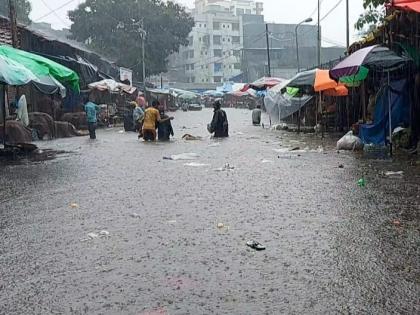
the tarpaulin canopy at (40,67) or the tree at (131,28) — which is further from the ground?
the tree at (131,28)

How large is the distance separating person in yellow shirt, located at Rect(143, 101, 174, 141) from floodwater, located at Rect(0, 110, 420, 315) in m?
7.37

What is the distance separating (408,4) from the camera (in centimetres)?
819

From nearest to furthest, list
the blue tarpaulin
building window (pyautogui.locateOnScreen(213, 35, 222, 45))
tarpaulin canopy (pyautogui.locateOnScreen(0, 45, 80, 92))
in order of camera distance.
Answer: the blue tarpaulin < tarpaulin canopy (pyautogui.locateOnScreen(0, 45, 80, 92)) < building window (pyautogui.locateOnScreen(213, 35, 222, 45))

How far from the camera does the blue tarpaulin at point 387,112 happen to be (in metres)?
12.1

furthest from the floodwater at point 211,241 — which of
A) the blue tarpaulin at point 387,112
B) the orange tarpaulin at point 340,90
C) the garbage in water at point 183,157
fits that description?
the orange tarpaulin at point 340,90

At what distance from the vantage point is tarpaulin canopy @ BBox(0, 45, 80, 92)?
12773 millimetres

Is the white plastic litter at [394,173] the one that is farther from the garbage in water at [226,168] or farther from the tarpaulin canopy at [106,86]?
the tarpaulin canopy at [106,86]

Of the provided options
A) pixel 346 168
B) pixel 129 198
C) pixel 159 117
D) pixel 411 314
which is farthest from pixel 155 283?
pixel 159 117

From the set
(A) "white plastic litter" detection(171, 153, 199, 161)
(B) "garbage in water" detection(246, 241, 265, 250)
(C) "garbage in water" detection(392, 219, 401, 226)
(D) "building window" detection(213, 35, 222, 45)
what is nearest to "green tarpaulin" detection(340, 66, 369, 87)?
(A) "white plastic litter" detection(171, 153, 199, 161)

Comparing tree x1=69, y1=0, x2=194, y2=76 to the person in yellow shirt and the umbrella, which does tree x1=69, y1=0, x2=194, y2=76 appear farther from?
the umbrella

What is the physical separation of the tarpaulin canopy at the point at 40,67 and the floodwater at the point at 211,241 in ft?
12.4

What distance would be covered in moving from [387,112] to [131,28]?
133ft

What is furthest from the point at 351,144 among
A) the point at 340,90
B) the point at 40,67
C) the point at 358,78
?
the point at 40,67

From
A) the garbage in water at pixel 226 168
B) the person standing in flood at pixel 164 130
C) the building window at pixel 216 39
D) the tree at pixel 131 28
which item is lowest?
the garbage in water at pixel 226 168
